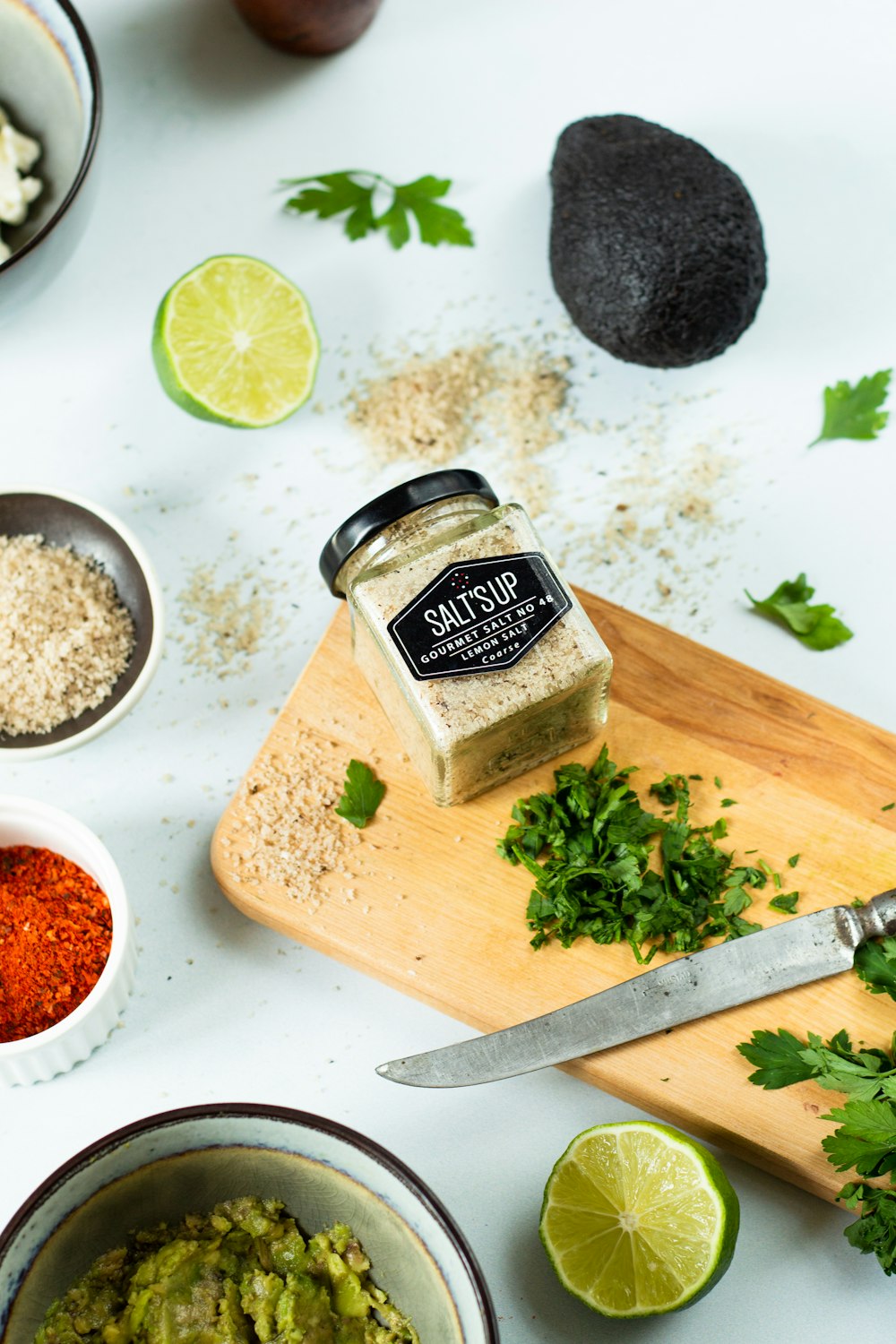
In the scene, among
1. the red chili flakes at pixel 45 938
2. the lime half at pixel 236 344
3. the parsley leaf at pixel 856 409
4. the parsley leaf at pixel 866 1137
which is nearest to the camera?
the parsley leaf at pixel 866 1137

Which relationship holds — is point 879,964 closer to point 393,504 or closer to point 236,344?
point 393,504

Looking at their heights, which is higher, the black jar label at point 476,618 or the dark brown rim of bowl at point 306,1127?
the black jar label at point 476,618

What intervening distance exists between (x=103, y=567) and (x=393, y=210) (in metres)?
0.81

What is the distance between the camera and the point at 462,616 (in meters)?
1.57

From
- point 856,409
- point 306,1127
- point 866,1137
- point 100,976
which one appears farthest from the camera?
point 856,409

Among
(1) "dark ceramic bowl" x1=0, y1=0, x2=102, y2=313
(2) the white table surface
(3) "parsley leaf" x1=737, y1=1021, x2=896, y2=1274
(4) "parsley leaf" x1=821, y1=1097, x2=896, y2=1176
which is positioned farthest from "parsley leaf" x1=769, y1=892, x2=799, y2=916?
(1) "dark ceramic bowl" x1=0, y1=0, x2=102, y2=313

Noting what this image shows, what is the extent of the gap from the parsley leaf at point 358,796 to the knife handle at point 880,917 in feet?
2.27

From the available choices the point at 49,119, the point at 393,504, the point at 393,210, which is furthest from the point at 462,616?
the point at 49,119

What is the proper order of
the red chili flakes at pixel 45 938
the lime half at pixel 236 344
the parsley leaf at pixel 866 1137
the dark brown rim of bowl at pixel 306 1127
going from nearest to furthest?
the dark brown rim of bowl at pixel 306 1127, the parsley leaf at pixel 866 1137, the red chili flakes at pixel 45 938, the lime half at pixel 236 344

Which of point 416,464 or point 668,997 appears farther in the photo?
point 416,464

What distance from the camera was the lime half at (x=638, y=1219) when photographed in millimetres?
1568

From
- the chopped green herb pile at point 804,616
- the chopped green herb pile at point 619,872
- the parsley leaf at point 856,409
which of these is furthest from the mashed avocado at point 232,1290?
the parsley leaf at point 856,409

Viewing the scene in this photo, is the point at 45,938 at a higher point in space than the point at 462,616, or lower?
lower

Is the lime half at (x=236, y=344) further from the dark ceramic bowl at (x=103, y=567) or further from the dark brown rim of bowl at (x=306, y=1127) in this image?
the dark brown rim of bowl at (x=306, y=1127)
